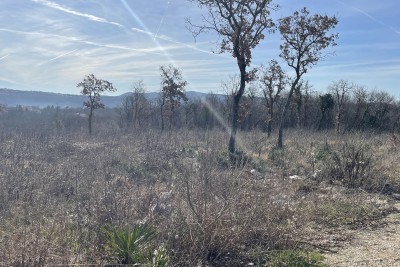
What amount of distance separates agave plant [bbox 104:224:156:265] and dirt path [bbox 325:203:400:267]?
2.26m

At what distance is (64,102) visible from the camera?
121625 mm

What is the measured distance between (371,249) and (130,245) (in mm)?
3304

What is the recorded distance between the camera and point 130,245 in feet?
14.3

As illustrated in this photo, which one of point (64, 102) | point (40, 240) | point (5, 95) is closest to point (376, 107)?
point (40, 240)

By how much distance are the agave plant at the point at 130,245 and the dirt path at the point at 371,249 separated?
7.40 ft

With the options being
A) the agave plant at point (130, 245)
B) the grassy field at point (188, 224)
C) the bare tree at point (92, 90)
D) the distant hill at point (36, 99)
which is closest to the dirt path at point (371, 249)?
the grassy field at point (188, 224)

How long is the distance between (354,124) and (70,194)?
41506 millimetres

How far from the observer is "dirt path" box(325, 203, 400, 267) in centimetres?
488

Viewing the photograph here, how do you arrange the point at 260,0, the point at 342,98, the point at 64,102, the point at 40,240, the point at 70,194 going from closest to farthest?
1. the point at 40,240
2. the point at 70,194
3. the point at 260,0
4. the point at 342,98
5. the point at 64,102

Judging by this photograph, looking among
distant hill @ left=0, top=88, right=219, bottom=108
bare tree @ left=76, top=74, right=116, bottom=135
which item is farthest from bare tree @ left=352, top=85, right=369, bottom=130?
distant hill @ left=0, top=88, right=219, bottom=108

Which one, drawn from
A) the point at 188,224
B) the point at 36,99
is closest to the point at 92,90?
the point at 188,224

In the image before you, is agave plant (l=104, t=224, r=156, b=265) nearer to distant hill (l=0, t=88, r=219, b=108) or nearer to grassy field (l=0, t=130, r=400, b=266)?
grassy field (l=0, t=130, r=400, b=266)

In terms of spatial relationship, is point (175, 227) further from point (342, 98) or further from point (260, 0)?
point (342, 98)

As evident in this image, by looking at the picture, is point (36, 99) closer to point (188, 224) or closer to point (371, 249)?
point (188, 224)
